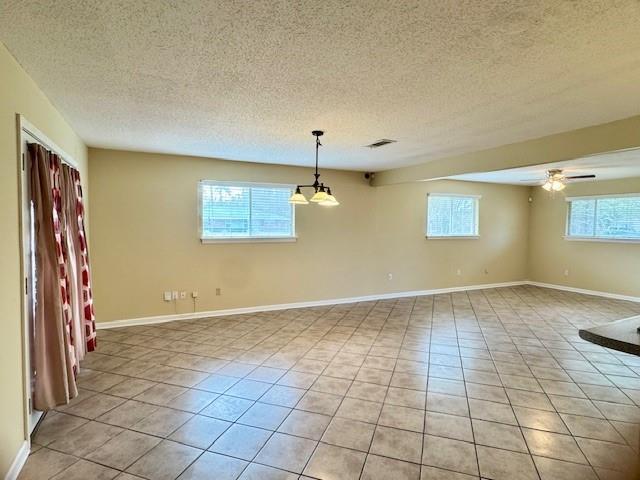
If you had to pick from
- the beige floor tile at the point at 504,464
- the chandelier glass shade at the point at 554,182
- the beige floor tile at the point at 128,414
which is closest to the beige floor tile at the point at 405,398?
the beige floor tile at the point at 504,464

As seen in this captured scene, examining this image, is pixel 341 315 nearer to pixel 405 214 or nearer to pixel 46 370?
pixel 405 214

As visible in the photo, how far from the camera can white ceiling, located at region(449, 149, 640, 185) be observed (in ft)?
16.0

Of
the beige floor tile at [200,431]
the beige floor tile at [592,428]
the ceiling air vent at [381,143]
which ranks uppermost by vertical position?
the ceiling air vent at [381,143]

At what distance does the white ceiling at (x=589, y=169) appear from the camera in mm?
4882

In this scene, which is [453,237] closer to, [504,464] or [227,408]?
[504,464]

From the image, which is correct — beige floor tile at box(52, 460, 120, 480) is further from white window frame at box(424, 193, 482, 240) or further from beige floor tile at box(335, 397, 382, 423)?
white window frame at box(424, 193, 482, 240)

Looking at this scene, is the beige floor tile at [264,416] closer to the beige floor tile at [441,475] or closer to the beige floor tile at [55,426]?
the beige floor tile at [441,475]

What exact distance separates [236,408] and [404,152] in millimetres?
3685

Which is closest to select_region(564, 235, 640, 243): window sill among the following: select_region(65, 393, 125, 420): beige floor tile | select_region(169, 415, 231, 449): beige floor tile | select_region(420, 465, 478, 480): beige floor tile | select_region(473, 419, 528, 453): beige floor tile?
select_region(473, 419, 528, 453): beige floor tile

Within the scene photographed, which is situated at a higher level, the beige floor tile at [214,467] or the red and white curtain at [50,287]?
the red and white curtain at [50,287]

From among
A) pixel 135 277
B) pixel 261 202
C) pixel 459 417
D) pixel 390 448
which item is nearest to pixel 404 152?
pixel 261 202

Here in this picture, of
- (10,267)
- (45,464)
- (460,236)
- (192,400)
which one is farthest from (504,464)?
(460,236)

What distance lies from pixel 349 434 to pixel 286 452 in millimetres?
476

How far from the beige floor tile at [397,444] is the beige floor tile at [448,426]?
0.51ft
